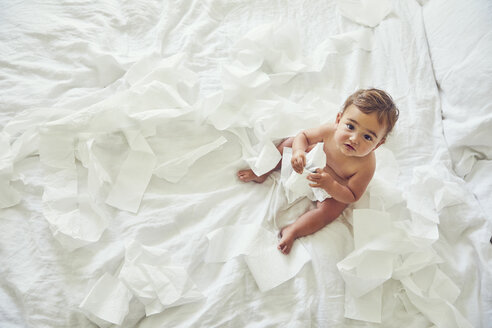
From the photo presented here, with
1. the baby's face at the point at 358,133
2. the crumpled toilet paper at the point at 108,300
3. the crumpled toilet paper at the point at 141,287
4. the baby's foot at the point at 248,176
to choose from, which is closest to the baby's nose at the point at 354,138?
the baby's face at the point at 358,133

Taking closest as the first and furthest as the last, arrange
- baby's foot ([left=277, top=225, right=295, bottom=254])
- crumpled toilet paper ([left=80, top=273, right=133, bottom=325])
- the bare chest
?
crumpled toilet paper ([left=80, top=273, right=133, bottom=325]) < baby's foot ([left=277, top=225, right=295, bottom=254]) < the bare chest

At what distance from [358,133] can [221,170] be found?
35cm

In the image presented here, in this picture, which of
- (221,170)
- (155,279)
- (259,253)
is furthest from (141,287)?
(221,170)

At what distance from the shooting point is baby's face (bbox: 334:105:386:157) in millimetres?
901

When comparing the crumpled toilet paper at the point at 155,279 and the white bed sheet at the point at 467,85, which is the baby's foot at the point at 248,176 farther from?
the white bed sheet at the point at 467,85

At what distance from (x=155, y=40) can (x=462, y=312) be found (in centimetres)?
108

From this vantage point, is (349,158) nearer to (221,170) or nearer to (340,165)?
(340,165)

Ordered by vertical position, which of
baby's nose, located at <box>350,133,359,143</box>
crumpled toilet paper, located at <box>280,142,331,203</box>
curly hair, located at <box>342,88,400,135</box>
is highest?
curly hair, located at <box>342,88,400,135</box>

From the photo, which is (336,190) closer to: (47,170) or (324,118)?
(324,118)

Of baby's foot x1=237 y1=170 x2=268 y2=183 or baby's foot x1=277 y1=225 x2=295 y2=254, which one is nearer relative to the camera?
baby's foot x1=277 y1=225 x2=295 y2=254

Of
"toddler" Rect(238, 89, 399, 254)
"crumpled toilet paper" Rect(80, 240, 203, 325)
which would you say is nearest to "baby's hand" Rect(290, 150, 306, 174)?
"toddler" Rect(238, 89, 399, 254)

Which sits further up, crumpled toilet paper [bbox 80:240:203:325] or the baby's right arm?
the baby's right arm

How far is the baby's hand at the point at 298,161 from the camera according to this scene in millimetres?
933

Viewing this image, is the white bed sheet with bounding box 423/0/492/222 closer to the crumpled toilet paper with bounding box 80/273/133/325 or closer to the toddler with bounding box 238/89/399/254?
the toddler with bounding box 238/89/399/254
